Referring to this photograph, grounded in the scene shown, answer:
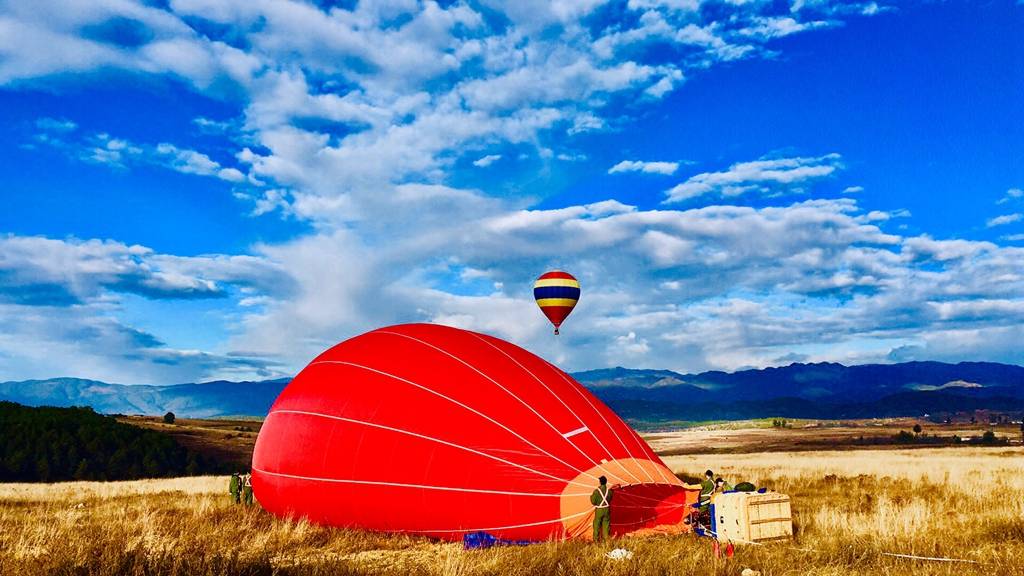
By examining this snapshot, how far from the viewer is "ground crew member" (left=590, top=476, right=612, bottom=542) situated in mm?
12812

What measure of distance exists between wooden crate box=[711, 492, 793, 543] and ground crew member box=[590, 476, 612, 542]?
195 cm

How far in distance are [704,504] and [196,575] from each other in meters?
9.02

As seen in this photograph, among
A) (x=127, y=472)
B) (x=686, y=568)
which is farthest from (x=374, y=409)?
(x=127, y=472)

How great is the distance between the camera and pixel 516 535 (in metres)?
13.2

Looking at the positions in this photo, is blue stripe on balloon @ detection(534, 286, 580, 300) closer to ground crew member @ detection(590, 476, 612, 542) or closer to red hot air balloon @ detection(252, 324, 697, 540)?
red hot air balloon @ detection(252, 324, 697, 540)

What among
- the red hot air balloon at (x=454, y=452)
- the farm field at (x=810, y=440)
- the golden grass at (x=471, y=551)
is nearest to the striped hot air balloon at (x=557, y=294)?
the golden grass at (x=471, y=551)

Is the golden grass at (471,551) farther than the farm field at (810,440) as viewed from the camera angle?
No

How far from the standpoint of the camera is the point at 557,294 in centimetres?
3731

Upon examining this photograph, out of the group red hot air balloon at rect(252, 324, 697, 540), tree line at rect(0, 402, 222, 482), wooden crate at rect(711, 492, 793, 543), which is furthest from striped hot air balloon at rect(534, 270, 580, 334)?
tree line at rect(0, 402, 222, 482)

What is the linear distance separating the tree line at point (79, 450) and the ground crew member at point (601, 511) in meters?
51.3

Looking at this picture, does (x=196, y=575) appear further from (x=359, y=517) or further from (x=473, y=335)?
(x=473, y=335)

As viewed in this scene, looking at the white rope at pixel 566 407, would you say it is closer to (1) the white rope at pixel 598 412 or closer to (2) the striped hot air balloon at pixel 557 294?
(1) the white rope at pixel 598 412

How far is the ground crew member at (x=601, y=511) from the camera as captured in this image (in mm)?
12812

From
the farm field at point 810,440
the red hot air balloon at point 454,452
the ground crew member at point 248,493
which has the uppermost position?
the red hot air balloon at point 454,452
